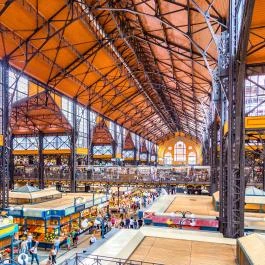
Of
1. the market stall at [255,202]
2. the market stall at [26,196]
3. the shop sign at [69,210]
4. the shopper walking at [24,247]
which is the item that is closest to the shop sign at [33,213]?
the shop sign at [69,210]

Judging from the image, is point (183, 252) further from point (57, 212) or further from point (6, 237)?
point (57, 212)

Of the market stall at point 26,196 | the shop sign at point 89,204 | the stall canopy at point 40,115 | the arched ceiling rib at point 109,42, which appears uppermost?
the arched ceiling rib at point 109,42

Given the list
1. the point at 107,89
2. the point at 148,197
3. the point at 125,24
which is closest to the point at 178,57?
the point at 125,24

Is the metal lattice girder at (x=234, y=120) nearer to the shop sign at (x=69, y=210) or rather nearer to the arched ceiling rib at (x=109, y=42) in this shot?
the arched ceiling rib at (x=109, y=42)

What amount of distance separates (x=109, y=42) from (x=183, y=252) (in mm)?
19647

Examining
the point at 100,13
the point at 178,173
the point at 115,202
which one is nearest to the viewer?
the point at 100,13

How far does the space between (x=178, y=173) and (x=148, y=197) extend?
16.6 ft

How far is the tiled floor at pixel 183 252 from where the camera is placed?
920 cm

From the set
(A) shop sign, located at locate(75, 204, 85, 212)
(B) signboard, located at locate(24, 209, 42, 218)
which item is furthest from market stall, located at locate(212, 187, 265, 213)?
(B) signboard, located at locate(24, 209, 42, 218)

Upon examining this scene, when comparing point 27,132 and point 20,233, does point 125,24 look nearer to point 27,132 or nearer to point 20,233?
point 20,233

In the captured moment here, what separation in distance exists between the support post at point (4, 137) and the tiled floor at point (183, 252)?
1316 cm

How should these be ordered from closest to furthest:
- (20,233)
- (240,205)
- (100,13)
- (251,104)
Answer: (240,205), (251,104), (20,233), (100,13)

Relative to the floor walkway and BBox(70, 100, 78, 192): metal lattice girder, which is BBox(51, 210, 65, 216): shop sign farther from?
BBox(70, 100, 78, 192): metal lattice girder

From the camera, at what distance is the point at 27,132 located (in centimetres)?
4397
